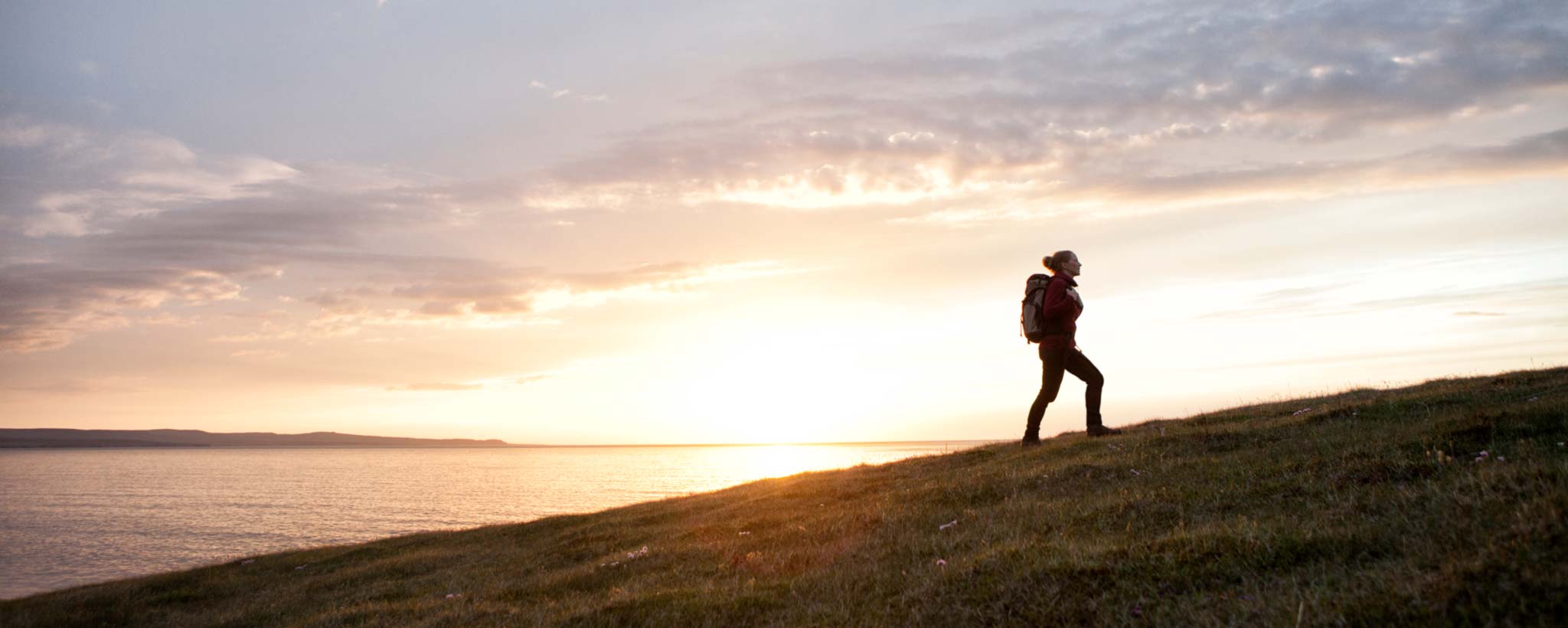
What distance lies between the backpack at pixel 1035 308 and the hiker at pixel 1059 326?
0.02m

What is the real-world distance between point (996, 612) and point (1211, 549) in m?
2.22

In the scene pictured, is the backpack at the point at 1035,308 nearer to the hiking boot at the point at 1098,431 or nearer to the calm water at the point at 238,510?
the hiking boot at the point at 1098,431

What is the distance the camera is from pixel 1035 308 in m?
15.9

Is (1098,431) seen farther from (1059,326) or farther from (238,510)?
(238,510)

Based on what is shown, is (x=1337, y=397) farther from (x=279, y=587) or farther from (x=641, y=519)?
(x=279, y=587)

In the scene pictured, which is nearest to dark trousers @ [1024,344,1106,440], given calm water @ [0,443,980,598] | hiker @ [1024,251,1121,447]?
hiker @ [1024,251,1121,447]

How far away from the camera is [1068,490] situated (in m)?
12.3

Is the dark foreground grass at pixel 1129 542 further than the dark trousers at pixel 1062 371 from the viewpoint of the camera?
No

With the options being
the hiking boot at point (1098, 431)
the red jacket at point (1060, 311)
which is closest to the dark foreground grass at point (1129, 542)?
the hiking boot at point (1098, 431)

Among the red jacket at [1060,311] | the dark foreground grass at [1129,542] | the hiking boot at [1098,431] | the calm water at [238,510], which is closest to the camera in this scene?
the dark foreground grass at [1129,542]

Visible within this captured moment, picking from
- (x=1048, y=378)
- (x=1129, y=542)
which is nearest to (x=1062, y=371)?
(x=1048, y=378)

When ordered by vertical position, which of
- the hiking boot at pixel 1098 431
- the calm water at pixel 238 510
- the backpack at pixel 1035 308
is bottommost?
the calm water at pixel 238 510

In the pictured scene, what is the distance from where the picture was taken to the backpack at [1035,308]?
15820mm

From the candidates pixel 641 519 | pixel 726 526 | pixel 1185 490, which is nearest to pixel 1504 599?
pixel 1185 490
